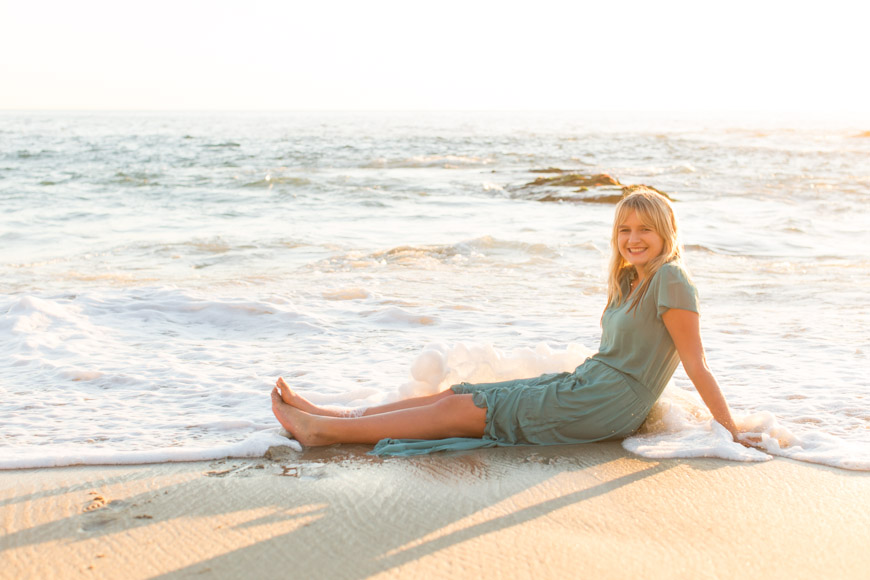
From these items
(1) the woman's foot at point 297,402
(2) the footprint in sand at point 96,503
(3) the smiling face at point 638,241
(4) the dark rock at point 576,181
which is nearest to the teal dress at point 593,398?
(3) the smiling face at point 638,241

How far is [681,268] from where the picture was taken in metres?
3.67

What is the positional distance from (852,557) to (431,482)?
1603 mm

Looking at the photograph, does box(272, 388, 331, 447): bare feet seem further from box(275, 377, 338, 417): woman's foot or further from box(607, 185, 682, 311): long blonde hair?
box(607, 185, 682, 311): long blonde hair

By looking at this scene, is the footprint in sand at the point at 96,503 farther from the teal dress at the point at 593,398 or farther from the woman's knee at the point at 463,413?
the woman's knee at the point at 463,413

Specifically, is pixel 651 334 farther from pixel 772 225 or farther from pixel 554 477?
pixel 772 225

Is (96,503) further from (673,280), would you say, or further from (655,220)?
(655,220)

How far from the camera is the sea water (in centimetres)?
421

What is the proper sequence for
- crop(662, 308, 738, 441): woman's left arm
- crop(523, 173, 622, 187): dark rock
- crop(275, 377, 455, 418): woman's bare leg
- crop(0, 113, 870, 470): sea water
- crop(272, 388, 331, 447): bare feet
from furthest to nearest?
crop(523, 173, 622, 187): dark rock < crop(0, 113, 870, 470): sea water < crop(275, 377, 455, 418): woman's bare leg < crop(272, 388, 331, 447): bare feet < crop(662, 308, 738, 441): woman's left arm

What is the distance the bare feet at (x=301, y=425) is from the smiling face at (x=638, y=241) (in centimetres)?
172

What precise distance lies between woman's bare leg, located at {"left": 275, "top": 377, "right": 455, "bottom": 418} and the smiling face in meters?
1.12

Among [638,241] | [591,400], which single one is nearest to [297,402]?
[591,400]

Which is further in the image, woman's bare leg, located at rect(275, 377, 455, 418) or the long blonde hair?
Answer: woman's bare leg, located at rect(275, 377, 455, 418)

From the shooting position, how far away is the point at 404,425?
383 cm

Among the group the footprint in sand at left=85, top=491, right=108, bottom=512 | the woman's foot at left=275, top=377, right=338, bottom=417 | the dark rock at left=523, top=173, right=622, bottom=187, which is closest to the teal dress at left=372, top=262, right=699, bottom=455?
the woman's foot at left=275, top=377, right=338, bottom=417
